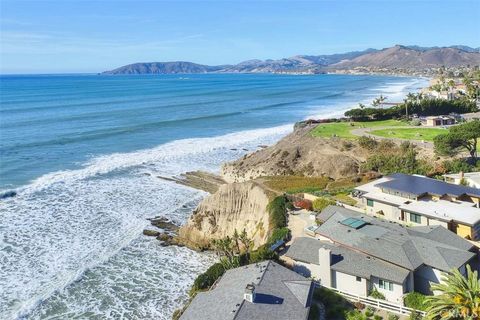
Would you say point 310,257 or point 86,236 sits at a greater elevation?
point 310,257

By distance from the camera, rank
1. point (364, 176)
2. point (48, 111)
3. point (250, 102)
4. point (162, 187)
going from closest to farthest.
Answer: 1. point (364, 176)
2. point (162, 187)
3. point (48, 111)
4. point (250, 102)

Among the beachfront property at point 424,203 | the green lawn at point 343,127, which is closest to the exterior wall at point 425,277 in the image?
the beachfront property at point 424,203

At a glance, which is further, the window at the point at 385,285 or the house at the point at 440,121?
the house at the point at 440,121

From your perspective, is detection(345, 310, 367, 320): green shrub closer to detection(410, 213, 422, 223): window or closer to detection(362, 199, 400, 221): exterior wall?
detection(410, 213, 422, 223): window

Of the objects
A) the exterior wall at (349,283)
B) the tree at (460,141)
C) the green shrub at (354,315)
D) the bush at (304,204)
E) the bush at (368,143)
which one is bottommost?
the green shrub at (354,315)

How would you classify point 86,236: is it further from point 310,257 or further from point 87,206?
point 310,257

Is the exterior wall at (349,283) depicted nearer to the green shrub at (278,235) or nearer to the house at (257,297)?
the house at (257,297)

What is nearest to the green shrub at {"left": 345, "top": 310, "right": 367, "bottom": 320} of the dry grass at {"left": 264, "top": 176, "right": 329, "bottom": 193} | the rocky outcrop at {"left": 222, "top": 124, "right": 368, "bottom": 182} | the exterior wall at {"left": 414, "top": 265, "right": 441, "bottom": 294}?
the exterior wall at {"left": 414, "top": 265, "right": 441, "bottom": 294}

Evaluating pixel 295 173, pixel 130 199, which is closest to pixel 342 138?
pixel 295 173
